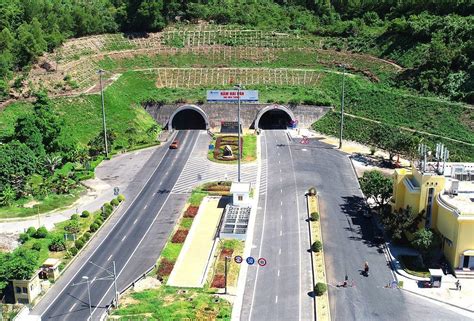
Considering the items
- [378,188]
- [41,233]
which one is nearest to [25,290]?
[41,233]

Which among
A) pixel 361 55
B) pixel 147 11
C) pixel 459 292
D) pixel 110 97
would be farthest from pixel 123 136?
pixel 459 292

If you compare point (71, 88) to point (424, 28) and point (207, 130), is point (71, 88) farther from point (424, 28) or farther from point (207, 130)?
point (424, 28)

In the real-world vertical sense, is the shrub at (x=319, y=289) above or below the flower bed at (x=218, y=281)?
above

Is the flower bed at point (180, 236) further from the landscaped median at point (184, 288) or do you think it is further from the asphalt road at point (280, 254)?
the asphalt road at point (280, 254)

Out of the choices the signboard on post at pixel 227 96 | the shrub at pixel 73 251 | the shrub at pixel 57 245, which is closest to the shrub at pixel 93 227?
the shrub at pixel 57 245

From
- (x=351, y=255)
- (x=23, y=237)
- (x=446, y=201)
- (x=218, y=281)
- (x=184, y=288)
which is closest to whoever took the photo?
(x=184, y=288)

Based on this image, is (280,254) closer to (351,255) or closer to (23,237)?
(351,255)

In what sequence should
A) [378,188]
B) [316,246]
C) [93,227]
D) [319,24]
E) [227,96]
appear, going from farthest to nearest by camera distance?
[319,24], [227,96], [378,188], [93,227], [316,246]

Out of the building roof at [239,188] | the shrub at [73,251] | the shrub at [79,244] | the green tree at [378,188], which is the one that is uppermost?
the green tree at [378,188]

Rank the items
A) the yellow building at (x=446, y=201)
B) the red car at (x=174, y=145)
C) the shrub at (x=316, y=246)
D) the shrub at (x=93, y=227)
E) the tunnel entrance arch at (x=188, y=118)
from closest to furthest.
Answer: the yellow building at (x=446, y=201) < the shrub at (x=316, y=246) < the shrub at (x=93, y=227) < the red car at (x=174, y=145) < the tunnel entrance arch at (x=188, y=118)
